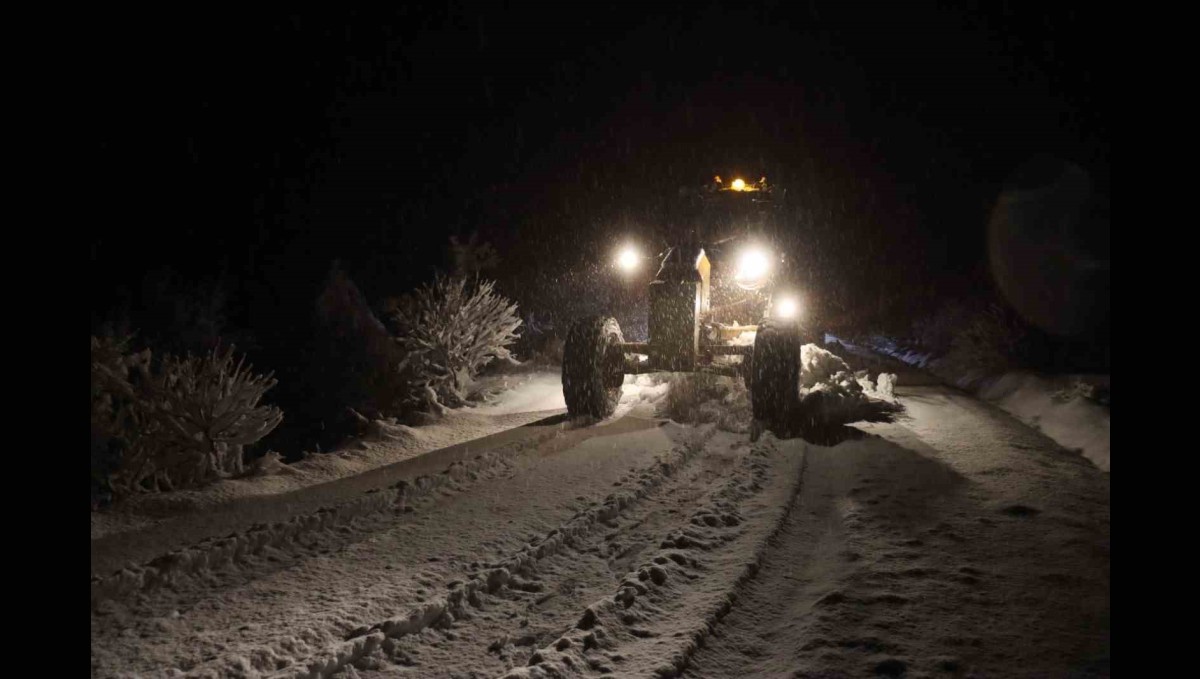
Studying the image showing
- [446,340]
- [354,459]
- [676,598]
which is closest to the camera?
[676,598]

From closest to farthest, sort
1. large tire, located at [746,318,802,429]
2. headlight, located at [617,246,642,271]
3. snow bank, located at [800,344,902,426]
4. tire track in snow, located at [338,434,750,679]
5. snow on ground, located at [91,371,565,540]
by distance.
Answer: tire track in snow, located at [338,434,750,679]
snow on ground, located at [91,371,565,540]
large tire, located at [746,318,802,429]
snow bank, located at [800,344,902,426]
headlight, located at [617,246,642,271]

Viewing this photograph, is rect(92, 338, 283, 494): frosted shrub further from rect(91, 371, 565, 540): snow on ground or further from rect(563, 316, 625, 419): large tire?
rect(563, 316, 625, 419): large tire

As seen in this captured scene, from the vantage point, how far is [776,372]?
7750 millimetres

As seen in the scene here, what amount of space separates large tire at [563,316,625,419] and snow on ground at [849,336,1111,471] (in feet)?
17.3

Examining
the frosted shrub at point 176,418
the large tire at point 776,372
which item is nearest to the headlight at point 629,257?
the large tire at point 776,372

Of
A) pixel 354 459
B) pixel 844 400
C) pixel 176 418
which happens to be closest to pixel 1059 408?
pixel 844 400

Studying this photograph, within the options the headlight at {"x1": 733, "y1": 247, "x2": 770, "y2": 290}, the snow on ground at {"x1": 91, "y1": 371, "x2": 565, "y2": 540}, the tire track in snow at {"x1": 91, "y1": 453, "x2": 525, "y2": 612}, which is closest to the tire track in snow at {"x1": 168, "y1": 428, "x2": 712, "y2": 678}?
the tire track in snow at {"x1": 91, "y1": 453, "x2": 525, "y2": 612}

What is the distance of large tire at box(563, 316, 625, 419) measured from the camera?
8367 mm

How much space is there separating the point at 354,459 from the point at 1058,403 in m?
8.75

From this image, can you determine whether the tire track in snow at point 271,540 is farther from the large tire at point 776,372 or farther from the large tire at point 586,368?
the large tire at point 776,372

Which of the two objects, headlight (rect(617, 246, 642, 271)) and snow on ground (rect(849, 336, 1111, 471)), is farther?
headlight (rect(617, 246, 642, 271))

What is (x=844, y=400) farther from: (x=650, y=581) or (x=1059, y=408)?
(x=650, y=581)

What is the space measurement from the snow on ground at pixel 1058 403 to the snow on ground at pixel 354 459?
248 inches

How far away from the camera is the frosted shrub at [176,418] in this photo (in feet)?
19.0
